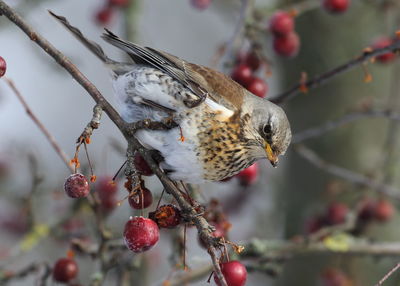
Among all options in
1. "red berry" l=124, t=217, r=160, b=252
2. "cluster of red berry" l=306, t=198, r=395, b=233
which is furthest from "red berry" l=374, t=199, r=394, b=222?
"red berry" l=124, t=217, r=160, b=252

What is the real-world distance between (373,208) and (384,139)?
0.71 meters

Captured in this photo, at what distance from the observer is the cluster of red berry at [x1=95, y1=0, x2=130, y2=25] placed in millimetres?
4273

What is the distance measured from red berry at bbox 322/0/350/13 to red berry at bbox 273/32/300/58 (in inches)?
13.8

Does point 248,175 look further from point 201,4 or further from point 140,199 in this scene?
point 201,4

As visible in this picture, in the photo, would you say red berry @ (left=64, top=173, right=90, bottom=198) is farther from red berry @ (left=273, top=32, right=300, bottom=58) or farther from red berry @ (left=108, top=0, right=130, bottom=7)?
red berry @ (left=108, top=0, right=130, bottom=7)

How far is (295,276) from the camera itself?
4.19m

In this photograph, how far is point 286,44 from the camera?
3.42 m

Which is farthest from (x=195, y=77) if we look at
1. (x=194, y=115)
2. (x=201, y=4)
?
(x=201, y=4)

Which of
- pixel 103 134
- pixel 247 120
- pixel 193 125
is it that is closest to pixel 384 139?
pixel 247 120

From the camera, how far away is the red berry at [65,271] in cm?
263

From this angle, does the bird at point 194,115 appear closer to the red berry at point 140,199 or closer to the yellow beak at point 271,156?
the yellow beak at point 271,156

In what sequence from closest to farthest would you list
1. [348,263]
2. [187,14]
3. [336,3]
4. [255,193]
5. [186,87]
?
[186,87]
[336,3]
[348,263]
[255,193]
[187,14]

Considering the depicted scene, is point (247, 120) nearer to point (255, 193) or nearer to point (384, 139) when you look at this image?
point (384, 139)

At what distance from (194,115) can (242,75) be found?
0.62 m
